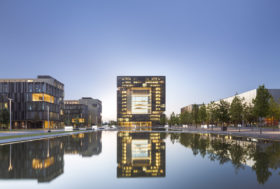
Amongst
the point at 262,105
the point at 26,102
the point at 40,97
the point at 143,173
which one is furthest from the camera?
the point at 40,97

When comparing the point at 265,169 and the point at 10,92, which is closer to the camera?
the point at 265,169

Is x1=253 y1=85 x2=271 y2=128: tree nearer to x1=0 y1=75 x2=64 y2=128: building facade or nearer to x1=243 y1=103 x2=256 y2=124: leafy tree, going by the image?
x1=243 y1=103 x2=256 y2=124: leafy tree

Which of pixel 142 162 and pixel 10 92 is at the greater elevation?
pixel 10 92

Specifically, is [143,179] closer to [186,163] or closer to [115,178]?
[115,178]

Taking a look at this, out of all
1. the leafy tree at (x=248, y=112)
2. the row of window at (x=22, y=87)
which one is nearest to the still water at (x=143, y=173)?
the row of window at (x=22, y=87)

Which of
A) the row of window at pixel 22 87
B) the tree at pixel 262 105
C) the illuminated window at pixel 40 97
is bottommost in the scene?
the tree at pixel 262 105

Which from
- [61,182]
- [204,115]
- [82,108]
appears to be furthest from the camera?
[82,108]

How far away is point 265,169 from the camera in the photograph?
13.1 metres

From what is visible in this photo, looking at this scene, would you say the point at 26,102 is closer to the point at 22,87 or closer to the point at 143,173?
the point at 22,87

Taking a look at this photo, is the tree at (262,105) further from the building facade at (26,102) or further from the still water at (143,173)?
the building facade at (26,102)

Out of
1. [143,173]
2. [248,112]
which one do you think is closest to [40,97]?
[248,112]

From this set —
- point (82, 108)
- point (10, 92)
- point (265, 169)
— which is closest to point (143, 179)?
point (265, 169)

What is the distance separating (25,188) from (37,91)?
335 ft

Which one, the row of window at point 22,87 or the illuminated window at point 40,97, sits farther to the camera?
the illuminated window at point 40,97
